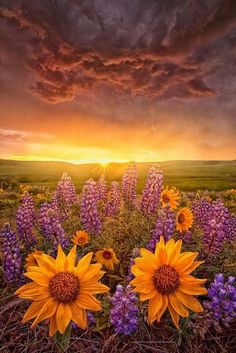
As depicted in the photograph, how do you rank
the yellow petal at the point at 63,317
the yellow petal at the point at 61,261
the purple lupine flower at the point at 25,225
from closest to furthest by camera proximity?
the yellow petal at the point at 63,317 < the yellow petal at the point at 61,261 < the purple lupine flower at the point at 25,225

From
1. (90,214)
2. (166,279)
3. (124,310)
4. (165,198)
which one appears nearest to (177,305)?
(166,279)

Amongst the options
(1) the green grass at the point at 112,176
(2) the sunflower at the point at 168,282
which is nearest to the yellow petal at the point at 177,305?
(2) the sunflower at the point at 168,282

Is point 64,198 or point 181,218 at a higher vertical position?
point 64,198

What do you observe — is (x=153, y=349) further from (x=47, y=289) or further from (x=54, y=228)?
(x=54, y=228)

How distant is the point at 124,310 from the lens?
2.63 metres

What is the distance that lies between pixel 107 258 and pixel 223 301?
1.59 m

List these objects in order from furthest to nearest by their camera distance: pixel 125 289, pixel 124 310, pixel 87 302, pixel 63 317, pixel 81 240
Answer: pixel 81 240 < pixel 125 289 < pixel 124 310 < pixel 87 302 < pixel 63 317

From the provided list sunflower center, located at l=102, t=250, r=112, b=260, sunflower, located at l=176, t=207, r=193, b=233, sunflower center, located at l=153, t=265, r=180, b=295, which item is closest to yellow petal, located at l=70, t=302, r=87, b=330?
sunflower center, located at l=153, t=265, r=180, b=295

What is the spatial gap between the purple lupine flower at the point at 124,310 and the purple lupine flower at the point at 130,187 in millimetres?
3058

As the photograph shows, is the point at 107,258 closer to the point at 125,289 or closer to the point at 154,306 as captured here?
the point at 125,289

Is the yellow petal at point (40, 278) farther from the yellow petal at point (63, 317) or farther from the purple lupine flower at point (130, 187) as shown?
the purple lupine flower at point (130, 187)

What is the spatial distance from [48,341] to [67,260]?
102cm

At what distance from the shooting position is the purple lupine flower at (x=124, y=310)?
8.55ft

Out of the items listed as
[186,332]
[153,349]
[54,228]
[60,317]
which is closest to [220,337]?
[186,332]
